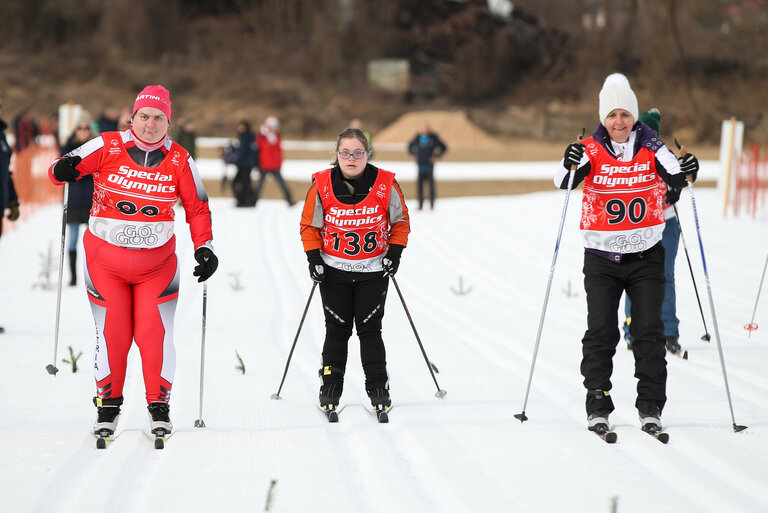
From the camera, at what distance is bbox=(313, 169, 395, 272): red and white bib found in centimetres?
518

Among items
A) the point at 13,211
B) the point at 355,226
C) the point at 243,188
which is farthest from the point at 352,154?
the point at 243,188

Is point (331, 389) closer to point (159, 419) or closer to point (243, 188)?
point (159, 419)

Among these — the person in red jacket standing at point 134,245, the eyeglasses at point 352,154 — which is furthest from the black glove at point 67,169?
the eyeglasses at point 352,154

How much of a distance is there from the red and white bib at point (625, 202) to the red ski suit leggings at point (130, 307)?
236 centimetres

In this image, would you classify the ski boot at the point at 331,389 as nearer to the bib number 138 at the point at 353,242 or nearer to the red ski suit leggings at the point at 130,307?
the bib number 138 at the point at 353,242

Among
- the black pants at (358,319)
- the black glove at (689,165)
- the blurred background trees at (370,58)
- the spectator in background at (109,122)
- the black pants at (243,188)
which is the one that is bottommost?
the black pants at (358,319)

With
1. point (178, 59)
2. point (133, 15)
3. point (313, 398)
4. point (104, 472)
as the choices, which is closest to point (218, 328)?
point (313, 398)

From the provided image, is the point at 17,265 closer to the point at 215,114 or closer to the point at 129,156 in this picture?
the point at 129,156

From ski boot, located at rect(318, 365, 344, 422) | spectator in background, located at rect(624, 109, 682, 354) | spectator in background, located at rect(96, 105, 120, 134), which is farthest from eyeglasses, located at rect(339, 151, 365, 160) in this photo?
spectator in background, located at rect(96, 105, 120, 134)

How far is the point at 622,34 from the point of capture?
6138cm

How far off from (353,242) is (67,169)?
5.24 feet

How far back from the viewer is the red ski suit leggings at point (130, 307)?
469cm

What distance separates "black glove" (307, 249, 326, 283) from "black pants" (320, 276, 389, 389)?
12 cm

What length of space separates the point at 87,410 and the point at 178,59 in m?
58.0
